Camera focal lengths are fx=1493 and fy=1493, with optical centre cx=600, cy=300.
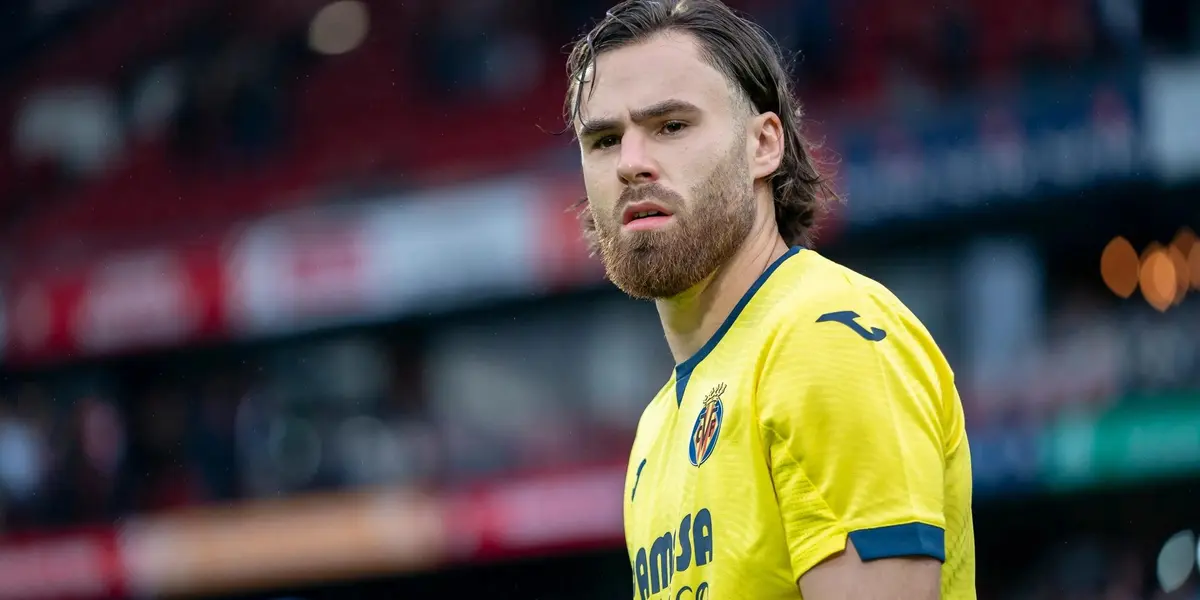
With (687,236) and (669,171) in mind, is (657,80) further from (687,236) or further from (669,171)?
(687,236)

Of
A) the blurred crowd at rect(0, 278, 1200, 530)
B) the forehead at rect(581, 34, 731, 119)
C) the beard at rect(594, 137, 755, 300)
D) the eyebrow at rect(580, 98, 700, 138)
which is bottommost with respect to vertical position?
the blurred crowd at rect(0, 278, 1200, 530)

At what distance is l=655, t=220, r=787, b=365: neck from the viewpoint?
2463mm

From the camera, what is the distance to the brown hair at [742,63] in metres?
2.54

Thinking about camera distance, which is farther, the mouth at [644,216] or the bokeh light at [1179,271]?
the bokeh light at [1179,271]

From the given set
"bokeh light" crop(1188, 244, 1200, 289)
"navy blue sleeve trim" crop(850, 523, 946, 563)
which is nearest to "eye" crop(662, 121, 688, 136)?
"navy blue sleeve trim" crop(850, 523, 946, 563)

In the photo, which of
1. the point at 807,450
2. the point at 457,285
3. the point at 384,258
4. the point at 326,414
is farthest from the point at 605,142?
the point at 326,414

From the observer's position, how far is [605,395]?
37.8ft

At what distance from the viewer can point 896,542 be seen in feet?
6.23

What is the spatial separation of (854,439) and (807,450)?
7 cm

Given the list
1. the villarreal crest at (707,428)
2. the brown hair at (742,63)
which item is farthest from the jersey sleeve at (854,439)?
the brown hair at (742,63)

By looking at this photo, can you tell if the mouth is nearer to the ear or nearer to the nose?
the nose

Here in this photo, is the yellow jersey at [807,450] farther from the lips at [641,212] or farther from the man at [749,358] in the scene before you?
the lips at [641,212]

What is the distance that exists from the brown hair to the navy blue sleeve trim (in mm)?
894

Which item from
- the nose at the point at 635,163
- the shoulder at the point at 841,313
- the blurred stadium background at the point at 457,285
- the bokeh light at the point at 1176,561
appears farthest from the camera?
the blurred stadium background at the point at 457,285
